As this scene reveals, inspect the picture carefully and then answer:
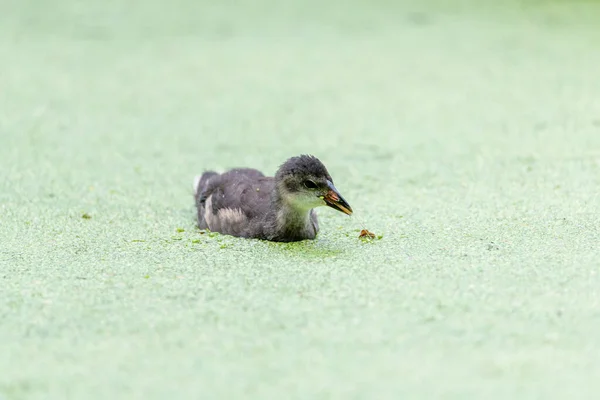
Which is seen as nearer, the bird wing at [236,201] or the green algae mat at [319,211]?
the green algae mat at [319,211]

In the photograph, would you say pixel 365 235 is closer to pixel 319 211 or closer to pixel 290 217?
pixel 290 217

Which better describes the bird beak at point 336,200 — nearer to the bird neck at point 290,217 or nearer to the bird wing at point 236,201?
the bird neck at point 290,217

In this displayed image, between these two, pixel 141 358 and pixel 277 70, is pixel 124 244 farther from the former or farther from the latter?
pixel 277 70

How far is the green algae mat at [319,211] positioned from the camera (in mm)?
1781

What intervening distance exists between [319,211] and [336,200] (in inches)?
16.1

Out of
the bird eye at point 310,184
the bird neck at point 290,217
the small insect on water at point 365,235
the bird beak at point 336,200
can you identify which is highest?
the bird eye at point 310,184

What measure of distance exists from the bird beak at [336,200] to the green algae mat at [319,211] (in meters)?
0.08

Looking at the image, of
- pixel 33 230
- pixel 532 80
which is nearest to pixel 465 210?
pixel 33 230

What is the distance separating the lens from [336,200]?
2549mm

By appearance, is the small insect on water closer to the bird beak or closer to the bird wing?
the bird beak

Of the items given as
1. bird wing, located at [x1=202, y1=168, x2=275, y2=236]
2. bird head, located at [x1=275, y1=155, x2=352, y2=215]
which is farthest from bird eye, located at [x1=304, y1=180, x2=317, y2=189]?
bird wing, located at [x1=202, y1=168, x2=275, y2=236]

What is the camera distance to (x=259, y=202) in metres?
2.67

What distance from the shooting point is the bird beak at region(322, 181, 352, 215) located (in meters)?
2.55

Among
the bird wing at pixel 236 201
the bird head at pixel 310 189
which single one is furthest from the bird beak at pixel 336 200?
the bird wing at pixel 236 201
